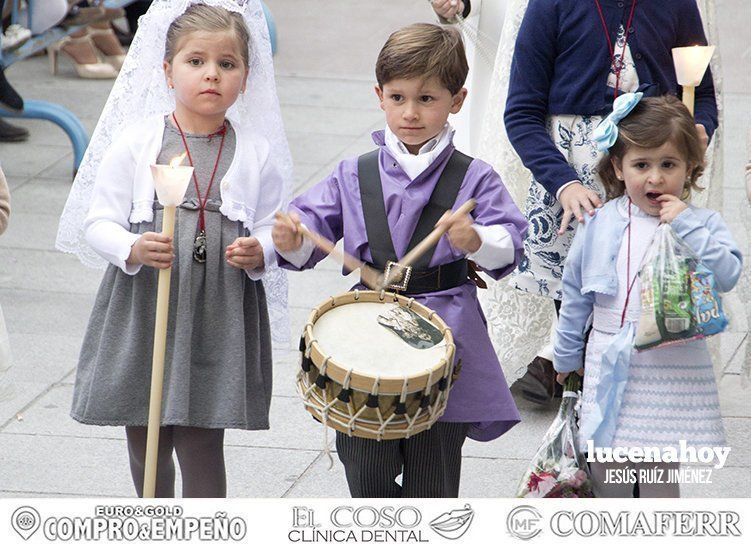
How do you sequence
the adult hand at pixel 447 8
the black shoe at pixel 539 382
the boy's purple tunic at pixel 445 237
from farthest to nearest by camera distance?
the black shoe at pixel 539 382
the adult hand at pixel 447 8
the boy's purple tunic at pixel 445 237

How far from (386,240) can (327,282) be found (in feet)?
10.5

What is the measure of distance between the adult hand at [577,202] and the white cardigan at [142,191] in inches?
34.1

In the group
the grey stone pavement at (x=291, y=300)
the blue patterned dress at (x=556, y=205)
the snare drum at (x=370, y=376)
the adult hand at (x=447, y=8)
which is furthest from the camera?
the adult hand at (x=447, y=8)

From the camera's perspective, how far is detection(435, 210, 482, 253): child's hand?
3223 millimetres

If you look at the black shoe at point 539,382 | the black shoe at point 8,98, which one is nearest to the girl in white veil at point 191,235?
the black shoe at point 539,382

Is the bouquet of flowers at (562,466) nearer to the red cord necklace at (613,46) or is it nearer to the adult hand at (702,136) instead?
the adult hand at (702,136)

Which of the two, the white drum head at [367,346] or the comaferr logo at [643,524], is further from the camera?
the comaferr logo at [643,524]

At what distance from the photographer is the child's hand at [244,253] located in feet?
11.5

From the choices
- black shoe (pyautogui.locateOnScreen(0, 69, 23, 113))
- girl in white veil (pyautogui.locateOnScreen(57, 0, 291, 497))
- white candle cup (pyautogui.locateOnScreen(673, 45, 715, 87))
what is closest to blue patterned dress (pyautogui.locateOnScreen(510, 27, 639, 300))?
white candle cup (pyautogui.locateOnScreen(673, 45, 715, 87))

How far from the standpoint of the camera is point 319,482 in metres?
4.56

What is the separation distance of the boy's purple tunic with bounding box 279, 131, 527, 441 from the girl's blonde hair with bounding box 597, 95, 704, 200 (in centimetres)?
36

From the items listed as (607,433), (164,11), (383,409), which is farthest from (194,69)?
(607,433)

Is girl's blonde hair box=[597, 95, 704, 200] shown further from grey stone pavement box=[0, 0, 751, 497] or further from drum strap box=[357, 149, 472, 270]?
grey stone pavement box=[0, 0, 751, 497]

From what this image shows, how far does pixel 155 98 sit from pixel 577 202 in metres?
A: 1.22
